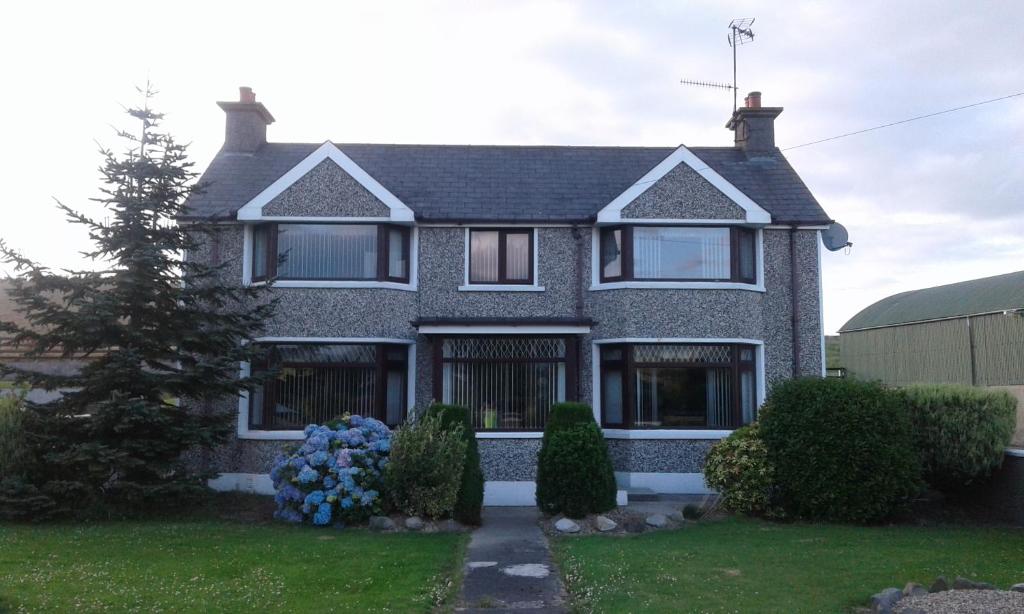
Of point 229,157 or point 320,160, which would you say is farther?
point 229,157

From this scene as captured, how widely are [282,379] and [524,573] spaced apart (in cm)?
770

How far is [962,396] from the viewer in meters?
12.5

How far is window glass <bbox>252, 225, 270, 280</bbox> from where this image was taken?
50.8ft

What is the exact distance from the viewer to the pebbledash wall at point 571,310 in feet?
49.7

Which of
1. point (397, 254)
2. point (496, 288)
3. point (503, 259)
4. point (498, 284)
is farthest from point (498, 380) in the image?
point (397, 254)

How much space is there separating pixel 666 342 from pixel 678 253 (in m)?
1.81

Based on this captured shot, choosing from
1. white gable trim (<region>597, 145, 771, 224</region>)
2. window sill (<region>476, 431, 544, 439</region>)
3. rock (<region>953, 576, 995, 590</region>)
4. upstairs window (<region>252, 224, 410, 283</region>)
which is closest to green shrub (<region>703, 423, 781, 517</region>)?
window sill (<region>476, 431, 544, 439</region>)

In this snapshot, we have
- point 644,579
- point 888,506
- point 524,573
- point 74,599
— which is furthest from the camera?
point 888,506

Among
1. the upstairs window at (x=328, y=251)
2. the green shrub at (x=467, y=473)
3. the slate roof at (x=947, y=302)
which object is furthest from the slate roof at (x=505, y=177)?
the slate roof at (x=947, y=302)

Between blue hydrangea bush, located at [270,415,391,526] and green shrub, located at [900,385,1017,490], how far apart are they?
851 centimetres

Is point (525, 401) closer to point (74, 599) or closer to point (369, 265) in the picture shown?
point (369, 265)

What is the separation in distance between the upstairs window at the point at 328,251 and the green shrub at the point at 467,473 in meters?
3.74

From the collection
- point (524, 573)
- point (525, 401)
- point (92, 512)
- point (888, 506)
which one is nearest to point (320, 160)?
point (525, 401)

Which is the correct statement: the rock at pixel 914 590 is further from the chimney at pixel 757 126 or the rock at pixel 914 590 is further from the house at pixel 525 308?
the chimney at pixel 757 126
